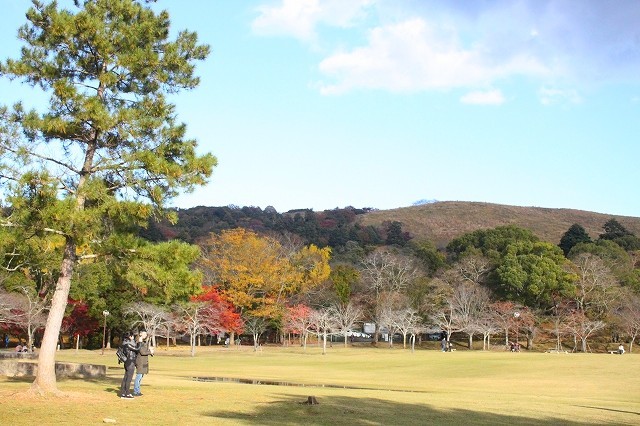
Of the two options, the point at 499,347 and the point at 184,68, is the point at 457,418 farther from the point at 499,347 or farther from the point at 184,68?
the point at 499,347

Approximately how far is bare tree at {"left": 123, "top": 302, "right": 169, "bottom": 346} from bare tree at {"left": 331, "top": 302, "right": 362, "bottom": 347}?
19.0m

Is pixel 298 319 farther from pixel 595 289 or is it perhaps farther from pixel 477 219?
pixel 477 219

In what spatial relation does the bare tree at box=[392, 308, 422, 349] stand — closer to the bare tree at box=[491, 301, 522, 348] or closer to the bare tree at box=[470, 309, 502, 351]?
the bare tree at box=[470, 309, 502, 351]

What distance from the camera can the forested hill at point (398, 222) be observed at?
430 ft

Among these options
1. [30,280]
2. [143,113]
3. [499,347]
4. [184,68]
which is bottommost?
[499,347]

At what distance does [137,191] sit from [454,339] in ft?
212

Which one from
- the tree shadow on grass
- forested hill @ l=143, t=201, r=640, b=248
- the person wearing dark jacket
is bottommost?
the tree shadow on grass

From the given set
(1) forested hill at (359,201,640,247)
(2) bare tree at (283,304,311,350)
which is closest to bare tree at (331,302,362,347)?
(2) bare tree at (283,304,311,350)

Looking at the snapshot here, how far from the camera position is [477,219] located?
516 feet

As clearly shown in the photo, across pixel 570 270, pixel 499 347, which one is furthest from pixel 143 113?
pixel 570 270

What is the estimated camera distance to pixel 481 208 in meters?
168

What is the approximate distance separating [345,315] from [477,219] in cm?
9578

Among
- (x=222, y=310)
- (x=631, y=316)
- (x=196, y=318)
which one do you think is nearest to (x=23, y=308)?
(x=196, y=318)

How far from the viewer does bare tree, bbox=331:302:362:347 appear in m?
67.4
